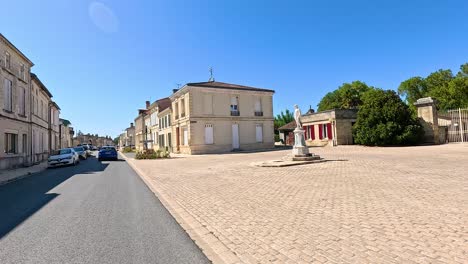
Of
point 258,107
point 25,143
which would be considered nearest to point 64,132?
point 25,143

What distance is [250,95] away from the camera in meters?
33.2

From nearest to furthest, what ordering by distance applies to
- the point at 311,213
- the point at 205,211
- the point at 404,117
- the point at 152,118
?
1. the point at 311,213
2. the point at 205,211
3. the point at 404,117
4. the point at 152,118

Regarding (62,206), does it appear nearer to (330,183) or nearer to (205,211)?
(205,211)

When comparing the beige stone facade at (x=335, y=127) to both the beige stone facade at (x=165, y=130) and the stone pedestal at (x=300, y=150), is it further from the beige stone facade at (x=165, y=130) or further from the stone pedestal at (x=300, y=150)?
the beige stone facade at (x=165, y=130)

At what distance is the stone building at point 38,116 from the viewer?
25016 mm

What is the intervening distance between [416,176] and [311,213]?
17.8 ft

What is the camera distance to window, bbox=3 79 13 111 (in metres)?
19.1

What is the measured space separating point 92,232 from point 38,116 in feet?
91.8

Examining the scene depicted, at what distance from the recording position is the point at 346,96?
5231 centimetres

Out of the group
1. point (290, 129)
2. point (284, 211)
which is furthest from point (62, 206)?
point (290, 129)

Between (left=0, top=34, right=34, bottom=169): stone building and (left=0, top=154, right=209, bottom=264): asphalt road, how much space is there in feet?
45.3

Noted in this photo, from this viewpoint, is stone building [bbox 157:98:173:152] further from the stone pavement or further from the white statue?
the stone pavement

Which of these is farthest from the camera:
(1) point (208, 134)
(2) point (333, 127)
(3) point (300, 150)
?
(1) point (208, 134)

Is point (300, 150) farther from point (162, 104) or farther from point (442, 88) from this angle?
point (442, 88)
